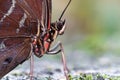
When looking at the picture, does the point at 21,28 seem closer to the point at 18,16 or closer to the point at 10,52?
the point at 18,16

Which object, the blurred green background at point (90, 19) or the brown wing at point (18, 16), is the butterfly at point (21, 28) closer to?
the brown wing at point (18, 16)

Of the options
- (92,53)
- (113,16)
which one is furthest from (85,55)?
(113,16)

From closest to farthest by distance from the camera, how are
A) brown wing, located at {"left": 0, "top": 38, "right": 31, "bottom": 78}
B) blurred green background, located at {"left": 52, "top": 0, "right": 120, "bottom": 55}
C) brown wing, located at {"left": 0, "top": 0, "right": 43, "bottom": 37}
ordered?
brown wing, located at {"left": 0, "top": 0, "right": 43, "bottom": 37}
brown wing, located at {"left": 0, "top": 38, "right": 31, "bottom": 78}
blurred green background, located at {"left": 52, "top": 0, "right": 120, "bottom": 55}

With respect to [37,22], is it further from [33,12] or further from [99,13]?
[99,13]

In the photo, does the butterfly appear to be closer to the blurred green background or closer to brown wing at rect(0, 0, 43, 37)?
brown wing at rect(0, 0, 43, 37)

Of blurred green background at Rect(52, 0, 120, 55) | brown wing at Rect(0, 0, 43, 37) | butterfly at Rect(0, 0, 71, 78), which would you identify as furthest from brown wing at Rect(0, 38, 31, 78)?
blurred green background at Rect(52, 0, 120, 55)

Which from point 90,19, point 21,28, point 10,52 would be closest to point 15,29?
point 21,28

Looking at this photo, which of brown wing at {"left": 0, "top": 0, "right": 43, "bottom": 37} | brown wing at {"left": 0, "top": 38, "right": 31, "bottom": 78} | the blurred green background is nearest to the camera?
brown wing at {"left": 0, "top": 0, "right": 43, "bottom": 37}

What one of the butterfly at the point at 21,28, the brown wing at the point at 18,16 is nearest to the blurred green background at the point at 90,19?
the butterfly at the point at 21,28
